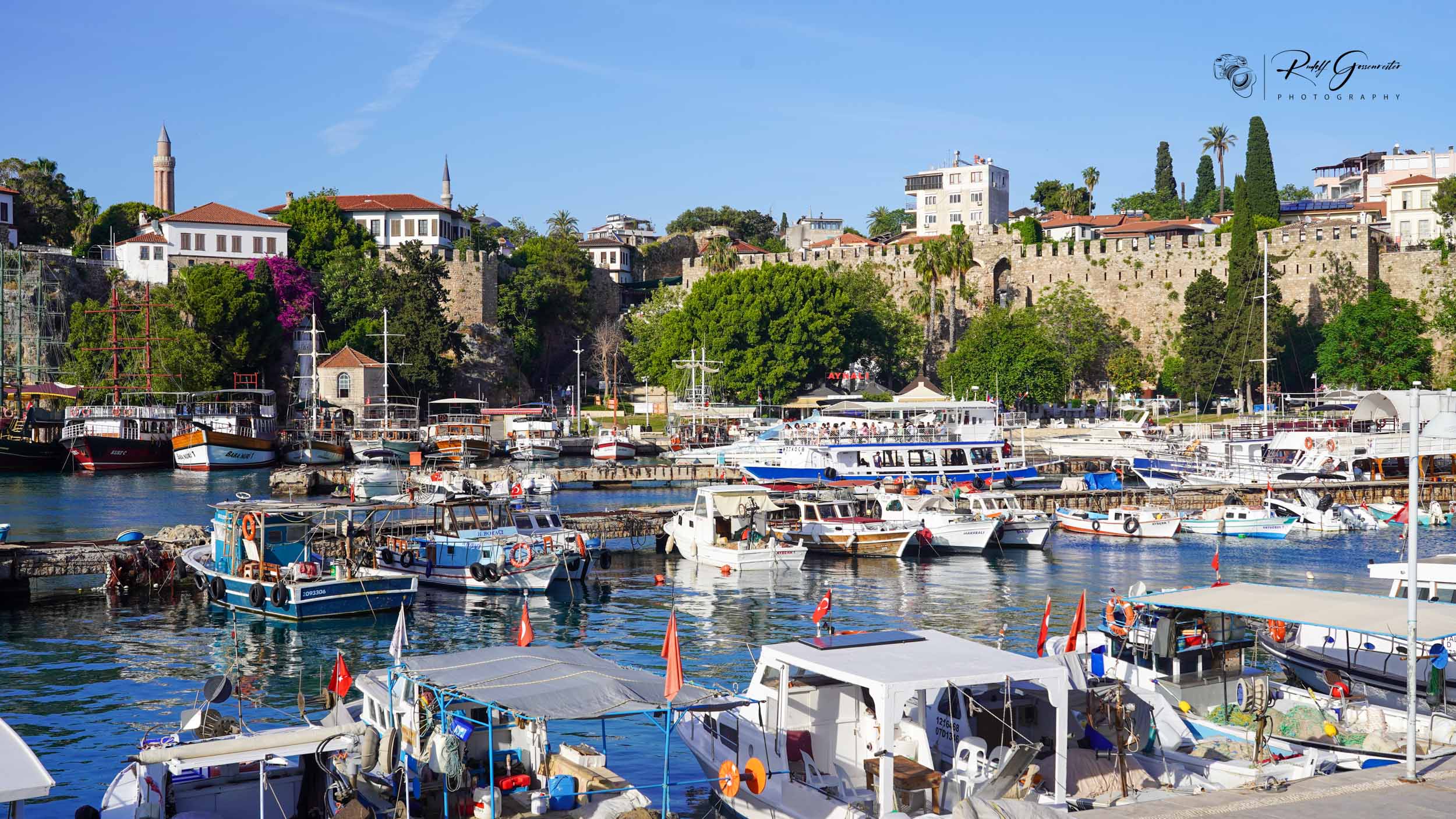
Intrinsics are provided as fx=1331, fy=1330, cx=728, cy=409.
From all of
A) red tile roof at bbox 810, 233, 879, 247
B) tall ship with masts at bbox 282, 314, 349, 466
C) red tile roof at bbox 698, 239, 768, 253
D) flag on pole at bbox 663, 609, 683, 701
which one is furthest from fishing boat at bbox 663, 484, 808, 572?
red tile roof at bbox 810, 233, 879, 247

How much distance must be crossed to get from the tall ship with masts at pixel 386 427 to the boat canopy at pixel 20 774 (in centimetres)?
5553

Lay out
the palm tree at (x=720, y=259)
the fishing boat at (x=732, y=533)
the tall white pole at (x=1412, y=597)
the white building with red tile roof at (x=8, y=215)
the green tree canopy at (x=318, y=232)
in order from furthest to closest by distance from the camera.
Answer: the palm tree at (x=720, y=259)
the green tree canopy at (x=318, y=232)
the white building with red tile roof at (x=8, y=215)
the fishing boat at (x=732, y=533)
the tall white pole at (x=1412, y=597)

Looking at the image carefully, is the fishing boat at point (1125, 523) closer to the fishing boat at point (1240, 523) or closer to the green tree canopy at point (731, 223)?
the fishing boat at point (1240, 523)

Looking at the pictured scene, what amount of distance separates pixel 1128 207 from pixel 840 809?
121 meters

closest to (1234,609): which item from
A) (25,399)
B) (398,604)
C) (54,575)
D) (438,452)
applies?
(398,604)

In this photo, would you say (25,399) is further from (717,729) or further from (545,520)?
(717,729)

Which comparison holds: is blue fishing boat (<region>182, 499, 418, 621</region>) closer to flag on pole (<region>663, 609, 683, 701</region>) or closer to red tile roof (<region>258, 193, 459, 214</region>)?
flag on pole (<region>663, 609, 683, 701</region>)

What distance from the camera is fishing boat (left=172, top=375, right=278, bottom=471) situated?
203ft

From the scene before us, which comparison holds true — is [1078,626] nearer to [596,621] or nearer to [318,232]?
[596,621]

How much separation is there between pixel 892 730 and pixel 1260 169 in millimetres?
83821

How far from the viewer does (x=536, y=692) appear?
12.4 metres

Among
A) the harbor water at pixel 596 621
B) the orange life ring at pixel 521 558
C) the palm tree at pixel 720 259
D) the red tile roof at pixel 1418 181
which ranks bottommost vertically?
the harbor water at pixel 596 621

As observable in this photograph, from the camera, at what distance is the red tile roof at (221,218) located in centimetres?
8325

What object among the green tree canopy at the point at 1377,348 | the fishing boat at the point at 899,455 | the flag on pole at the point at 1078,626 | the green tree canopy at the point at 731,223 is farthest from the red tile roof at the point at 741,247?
the flag on pole at the point at 1078,626
